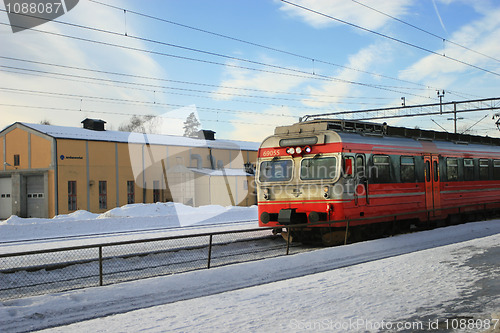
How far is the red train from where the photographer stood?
1470 centimetres

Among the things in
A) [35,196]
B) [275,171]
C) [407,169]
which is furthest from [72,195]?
[407,169]

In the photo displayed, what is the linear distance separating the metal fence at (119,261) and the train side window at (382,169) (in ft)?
10.2

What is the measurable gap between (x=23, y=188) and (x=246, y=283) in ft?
99.1

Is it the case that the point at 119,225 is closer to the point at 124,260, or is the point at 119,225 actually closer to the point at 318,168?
the point at 124,260

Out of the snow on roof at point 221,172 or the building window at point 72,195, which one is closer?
the building window at point 72,195

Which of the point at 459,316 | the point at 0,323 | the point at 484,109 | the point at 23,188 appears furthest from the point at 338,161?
the point at 23,188

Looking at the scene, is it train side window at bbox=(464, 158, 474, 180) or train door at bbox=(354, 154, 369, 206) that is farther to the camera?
train side window at bbox=(464, 158, 474, 180)

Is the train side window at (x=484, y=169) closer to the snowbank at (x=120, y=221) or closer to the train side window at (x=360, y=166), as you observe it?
the train side window at (x=360, y=166)

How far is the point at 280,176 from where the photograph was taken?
52.5 ft

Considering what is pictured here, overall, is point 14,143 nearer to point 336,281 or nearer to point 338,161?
point 338,161

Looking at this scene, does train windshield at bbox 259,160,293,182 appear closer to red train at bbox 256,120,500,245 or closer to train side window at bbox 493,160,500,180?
red train at bbox 256,120,500,245

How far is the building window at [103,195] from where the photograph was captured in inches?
1415

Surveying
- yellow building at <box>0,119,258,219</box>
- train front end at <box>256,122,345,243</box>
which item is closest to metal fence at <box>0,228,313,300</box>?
train front end at <box>256,122,345,243</box>

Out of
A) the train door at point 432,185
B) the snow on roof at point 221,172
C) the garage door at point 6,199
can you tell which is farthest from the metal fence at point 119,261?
the garage door at point 6,199
